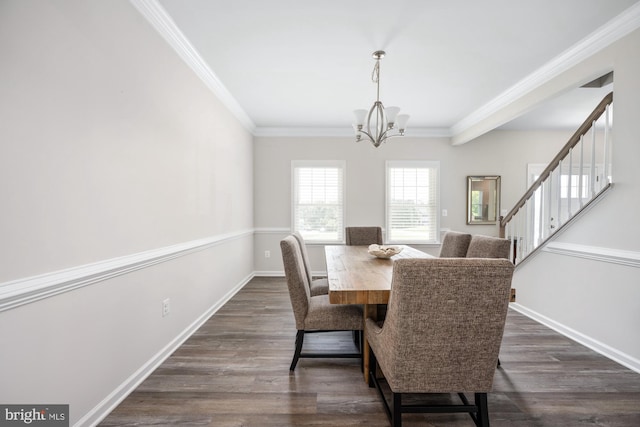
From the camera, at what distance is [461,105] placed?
4215 mm

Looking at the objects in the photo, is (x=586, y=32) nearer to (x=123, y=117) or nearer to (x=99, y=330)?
(x=123, y=117)

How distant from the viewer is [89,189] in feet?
5.22

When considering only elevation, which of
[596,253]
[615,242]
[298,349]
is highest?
[615,242]

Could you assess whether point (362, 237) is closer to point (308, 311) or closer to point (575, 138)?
point (308, 311)

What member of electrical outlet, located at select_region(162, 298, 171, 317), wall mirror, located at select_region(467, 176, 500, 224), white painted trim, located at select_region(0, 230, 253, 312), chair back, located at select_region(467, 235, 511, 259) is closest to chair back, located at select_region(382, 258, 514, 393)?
chair back, located at select_region(467, 235, 511, 259)

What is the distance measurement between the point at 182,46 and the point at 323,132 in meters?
3.00

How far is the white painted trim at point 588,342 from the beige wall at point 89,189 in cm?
353

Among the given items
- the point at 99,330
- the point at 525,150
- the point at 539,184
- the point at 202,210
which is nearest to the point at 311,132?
the point at 202,210

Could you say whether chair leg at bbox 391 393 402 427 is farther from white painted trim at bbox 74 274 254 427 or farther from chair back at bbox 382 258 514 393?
white painted trim at bbox 74 274 254 427

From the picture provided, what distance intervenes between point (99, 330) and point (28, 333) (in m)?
0.41

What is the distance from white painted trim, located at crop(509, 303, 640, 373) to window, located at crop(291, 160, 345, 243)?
116 inches

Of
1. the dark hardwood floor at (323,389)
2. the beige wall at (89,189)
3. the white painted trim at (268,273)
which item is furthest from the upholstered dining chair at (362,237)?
the beige wall at (89,189)

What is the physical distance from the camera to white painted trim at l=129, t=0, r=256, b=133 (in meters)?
2.08
